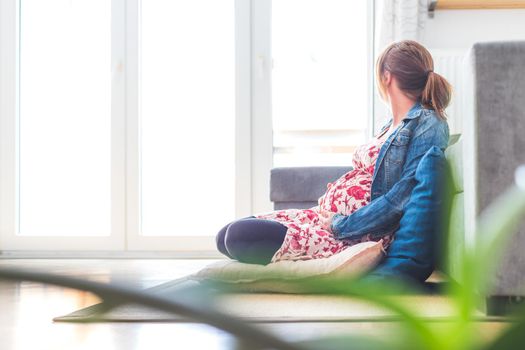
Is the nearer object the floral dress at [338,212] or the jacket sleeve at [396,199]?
the jacket sleeve at [396,199]

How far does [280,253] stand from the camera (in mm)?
2176

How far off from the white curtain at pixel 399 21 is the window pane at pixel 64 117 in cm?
153

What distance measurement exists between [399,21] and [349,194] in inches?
65.0

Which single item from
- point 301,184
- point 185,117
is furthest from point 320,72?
point 301,184

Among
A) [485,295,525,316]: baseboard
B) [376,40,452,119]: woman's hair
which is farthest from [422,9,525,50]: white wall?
[485,295,525,316]: baseboard

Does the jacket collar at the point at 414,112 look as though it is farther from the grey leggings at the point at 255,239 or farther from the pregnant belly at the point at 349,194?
the grey leggings at the point at 255,239

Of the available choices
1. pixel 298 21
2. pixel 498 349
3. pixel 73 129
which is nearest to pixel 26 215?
pixel 73 129

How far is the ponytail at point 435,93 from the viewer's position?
2195mm

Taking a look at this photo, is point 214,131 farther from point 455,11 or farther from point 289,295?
point 289,295

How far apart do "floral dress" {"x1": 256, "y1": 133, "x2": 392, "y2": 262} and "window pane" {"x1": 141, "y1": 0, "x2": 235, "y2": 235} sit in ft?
5.89

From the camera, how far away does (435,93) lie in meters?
2.20

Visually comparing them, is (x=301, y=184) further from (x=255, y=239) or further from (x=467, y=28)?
(x=467, y=28)

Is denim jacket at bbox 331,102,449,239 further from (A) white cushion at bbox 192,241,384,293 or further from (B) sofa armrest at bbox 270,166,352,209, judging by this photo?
(B) sofa armrest at bbox 270,166,352,209

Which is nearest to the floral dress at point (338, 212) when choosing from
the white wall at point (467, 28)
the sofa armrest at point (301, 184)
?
the sofa armrest at point (301, 184)
